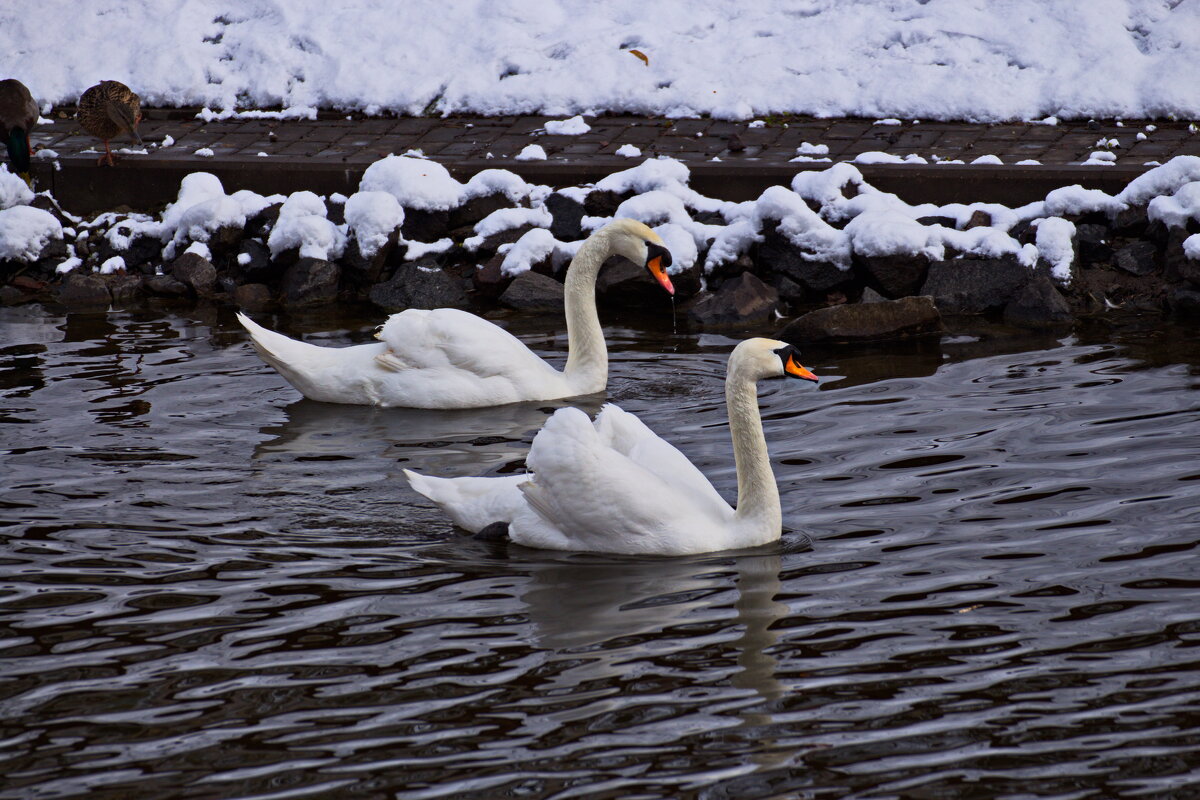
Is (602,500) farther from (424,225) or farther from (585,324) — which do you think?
(424,225)

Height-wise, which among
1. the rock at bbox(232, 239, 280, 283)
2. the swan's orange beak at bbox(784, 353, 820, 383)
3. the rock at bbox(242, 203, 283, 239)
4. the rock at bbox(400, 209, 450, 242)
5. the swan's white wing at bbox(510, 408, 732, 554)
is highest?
the rock at bbox(242, 203, 283, 239)

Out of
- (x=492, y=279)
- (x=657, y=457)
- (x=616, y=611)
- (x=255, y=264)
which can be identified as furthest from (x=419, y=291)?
(x=616, y=611)

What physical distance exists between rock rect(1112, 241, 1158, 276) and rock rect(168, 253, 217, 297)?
21.2 ft

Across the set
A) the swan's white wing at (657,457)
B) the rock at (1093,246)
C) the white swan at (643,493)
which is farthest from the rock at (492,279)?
the white swan at (643,493)

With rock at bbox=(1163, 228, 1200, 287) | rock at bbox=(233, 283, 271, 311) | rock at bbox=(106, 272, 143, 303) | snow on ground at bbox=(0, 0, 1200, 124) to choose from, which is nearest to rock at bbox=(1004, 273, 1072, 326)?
rock at bbox=(1163, 228, 1200, 287)

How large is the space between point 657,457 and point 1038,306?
455 cm

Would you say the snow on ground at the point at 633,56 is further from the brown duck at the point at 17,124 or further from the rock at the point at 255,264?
the rock at the point at 255,264

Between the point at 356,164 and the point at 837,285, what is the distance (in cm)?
402

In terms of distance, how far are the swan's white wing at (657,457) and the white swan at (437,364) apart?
6.91 ft

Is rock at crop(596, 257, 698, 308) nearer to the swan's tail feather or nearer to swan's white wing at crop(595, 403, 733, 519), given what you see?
swan's white wing at crop(595, 403, 733, 519)

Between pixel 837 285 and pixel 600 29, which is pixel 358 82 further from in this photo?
pixel 837 285

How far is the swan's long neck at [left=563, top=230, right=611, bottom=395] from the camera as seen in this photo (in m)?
8.74

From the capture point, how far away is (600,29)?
604 inches

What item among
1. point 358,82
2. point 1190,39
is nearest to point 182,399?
point 358,82
